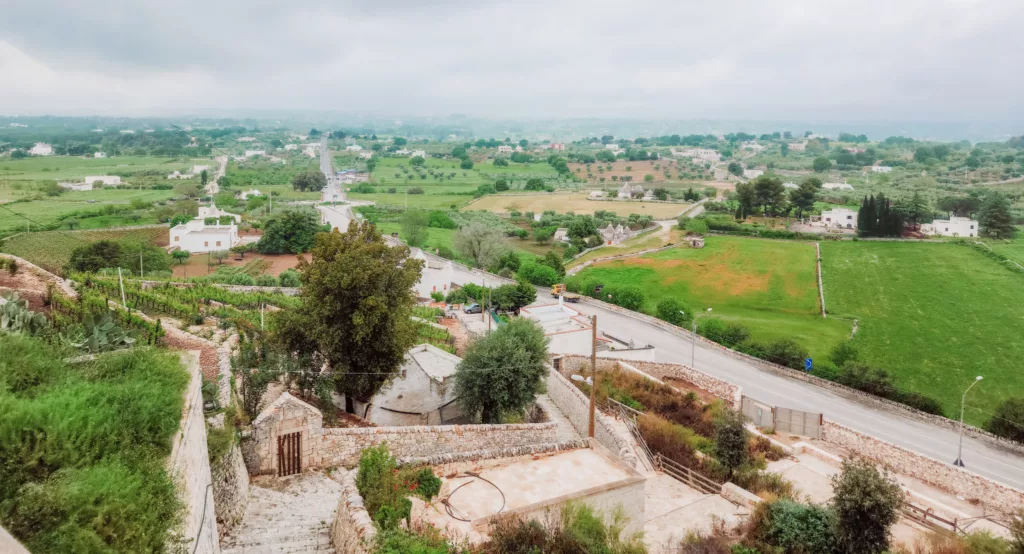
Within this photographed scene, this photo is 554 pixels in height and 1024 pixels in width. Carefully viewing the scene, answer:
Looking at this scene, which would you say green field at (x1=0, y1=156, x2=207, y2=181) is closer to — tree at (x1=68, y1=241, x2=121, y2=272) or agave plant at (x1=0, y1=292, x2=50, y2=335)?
tree at (x1=68, y1=241, x2=121, y2=272)

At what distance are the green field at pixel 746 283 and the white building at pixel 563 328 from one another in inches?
577

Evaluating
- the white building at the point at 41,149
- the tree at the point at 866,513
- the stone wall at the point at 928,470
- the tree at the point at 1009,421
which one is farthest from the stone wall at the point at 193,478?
the white building at the point at 41,149

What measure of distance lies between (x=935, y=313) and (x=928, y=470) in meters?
30.4

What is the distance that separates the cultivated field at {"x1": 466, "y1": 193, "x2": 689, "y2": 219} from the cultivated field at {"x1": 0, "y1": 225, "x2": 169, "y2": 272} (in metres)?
48.7

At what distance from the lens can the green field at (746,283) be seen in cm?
4238

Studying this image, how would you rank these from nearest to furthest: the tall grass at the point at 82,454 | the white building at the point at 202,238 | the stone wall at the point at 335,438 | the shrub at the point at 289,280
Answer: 1. the tall grass at the point at 82,454
2. the stone wall at the point at 335,438
3. the shrub at the point at 289,280
4. the white building at the point at 202,238

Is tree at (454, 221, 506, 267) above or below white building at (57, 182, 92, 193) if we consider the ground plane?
below

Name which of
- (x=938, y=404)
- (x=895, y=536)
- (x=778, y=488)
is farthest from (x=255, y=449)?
(x=938, y=404)

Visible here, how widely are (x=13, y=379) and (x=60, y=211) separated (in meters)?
69.0

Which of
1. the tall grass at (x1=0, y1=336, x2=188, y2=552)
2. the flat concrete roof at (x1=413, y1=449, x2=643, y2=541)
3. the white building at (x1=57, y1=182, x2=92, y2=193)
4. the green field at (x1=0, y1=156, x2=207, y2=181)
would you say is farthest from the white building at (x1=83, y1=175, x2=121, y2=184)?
the tall grass at (x1=0, y1=336, x2=188, y2=552)

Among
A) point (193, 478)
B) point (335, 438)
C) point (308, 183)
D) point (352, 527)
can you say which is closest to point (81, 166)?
point (308, 183)

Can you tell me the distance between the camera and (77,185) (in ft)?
280

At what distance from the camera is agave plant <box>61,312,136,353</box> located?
10.9m

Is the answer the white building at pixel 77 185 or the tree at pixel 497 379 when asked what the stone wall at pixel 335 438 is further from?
the white building at pixel 77 185
